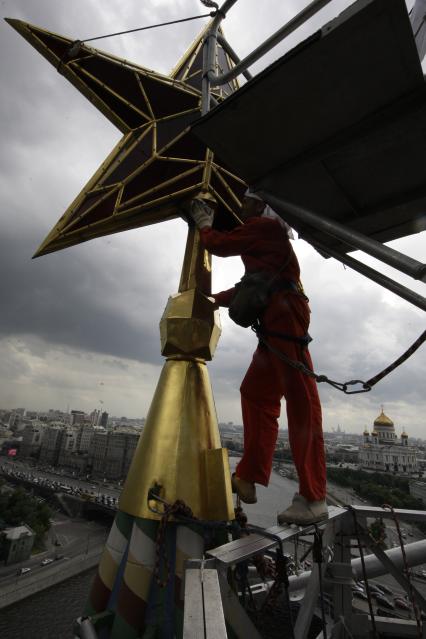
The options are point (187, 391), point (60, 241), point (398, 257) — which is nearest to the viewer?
point (398, 257)

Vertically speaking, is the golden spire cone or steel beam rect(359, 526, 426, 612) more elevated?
the golden spire cone

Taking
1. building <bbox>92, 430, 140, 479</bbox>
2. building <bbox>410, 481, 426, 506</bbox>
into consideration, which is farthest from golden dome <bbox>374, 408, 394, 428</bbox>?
building <bbox>92, 430, 140, 479</bbox>

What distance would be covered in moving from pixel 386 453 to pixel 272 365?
260 ft

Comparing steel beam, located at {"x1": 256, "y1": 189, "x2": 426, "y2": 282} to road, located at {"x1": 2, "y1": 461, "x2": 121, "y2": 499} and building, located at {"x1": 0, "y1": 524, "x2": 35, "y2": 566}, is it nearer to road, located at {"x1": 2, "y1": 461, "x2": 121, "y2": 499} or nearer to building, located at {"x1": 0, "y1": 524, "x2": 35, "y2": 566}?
building, located at {"x1": 0, "y1": 524, "x2": 35, "y2": 566}

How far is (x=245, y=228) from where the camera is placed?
11.3ft

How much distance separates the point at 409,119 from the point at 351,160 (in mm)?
407

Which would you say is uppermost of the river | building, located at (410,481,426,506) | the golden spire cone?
the golden spire cone

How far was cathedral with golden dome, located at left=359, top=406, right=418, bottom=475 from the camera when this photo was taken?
2687 inches

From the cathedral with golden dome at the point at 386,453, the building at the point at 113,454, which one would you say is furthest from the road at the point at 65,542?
the cathedral with golden dome at the point at 386,453

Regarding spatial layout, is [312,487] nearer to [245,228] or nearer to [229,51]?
[245,228]

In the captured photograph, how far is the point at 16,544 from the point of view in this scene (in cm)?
2745

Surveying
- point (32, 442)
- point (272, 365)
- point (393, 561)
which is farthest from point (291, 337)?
point (32, 442)

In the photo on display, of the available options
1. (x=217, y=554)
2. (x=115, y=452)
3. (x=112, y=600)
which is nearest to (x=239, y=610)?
(x=217, y=554)

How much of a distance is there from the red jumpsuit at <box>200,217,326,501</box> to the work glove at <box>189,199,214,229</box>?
44cm
